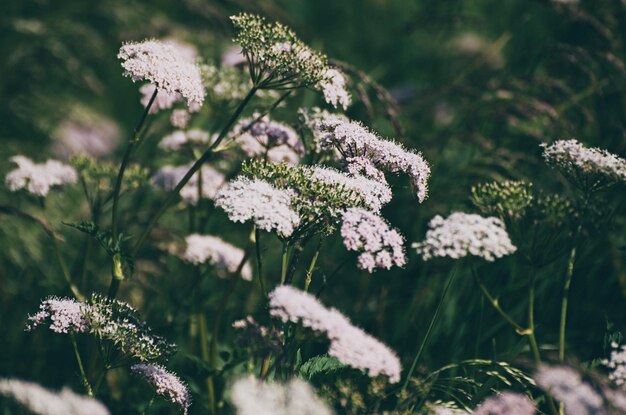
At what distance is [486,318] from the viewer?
3.65 metres

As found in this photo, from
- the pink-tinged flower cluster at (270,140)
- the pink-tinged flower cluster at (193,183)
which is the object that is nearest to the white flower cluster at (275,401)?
the pink-tinged flower cluster at (270,140)

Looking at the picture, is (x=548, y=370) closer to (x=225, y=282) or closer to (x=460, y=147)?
(x=225, y=282)

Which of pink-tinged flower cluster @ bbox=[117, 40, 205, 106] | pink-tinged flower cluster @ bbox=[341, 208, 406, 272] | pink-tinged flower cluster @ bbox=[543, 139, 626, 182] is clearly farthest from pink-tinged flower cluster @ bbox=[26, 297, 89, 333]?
pink-tinged flower cluster @ bbox=[543, 139, 626, 182]

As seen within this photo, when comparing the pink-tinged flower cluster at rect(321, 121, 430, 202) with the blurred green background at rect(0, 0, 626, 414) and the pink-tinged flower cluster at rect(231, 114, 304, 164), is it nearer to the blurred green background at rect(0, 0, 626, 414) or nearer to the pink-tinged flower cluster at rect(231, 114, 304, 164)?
the pink-tinged flower cluster at rect(231, 114, 304, 164)

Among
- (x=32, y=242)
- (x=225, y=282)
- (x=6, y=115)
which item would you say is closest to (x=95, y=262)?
(x=32, y=242)

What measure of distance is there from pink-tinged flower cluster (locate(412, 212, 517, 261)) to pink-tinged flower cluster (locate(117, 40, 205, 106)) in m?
1.21

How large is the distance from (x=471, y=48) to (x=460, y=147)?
139 inches

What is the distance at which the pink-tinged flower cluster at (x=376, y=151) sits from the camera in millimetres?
2693

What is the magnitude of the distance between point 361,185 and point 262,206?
45cm

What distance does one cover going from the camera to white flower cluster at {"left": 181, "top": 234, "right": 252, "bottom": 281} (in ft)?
11.0

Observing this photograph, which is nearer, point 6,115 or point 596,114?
point 596,114

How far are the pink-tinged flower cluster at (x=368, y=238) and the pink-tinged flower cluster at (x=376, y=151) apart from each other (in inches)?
12.7

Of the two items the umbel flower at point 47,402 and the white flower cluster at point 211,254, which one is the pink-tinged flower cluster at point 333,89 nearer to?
the white flower cluster at point 211,254

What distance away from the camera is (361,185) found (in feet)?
8.41
